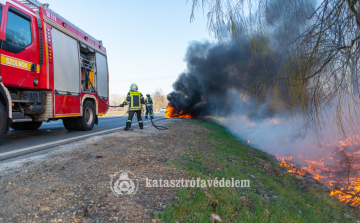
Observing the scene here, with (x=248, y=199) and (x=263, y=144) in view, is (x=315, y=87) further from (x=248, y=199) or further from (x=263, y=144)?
(x=263, y=144)

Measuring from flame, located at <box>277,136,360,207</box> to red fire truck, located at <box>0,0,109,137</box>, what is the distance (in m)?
7.46

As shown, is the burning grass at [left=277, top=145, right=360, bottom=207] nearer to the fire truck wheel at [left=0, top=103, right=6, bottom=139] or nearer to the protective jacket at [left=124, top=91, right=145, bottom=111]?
the protective jacket at [left=124, top=91, right=145, bottom=111]

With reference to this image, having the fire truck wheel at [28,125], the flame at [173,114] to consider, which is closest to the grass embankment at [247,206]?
the fire truck wheel at [28,125]

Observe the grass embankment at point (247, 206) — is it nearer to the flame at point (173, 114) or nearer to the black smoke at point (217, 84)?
the black smoke at point (217, 84)

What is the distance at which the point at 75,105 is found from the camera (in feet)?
21.0

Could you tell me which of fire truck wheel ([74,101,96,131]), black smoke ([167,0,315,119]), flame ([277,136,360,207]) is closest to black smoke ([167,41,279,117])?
black smoke ([167,0,315,119])

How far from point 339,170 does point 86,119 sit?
927cm

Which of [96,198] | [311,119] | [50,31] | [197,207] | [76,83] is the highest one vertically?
[50,31]

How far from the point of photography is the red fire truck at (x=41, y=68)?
4344 millimetres

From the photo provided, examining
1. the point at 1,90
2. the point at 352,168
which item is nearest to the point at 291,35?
the point at 1,90

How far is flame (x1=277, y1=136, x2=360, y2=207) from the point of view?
567cm

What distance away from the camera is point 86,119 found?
24.3 ft

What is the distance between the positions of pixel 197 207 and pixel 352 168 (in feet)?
25.5

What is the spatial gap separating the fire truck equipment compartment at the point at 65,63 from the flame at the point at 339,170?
756 centimetres
